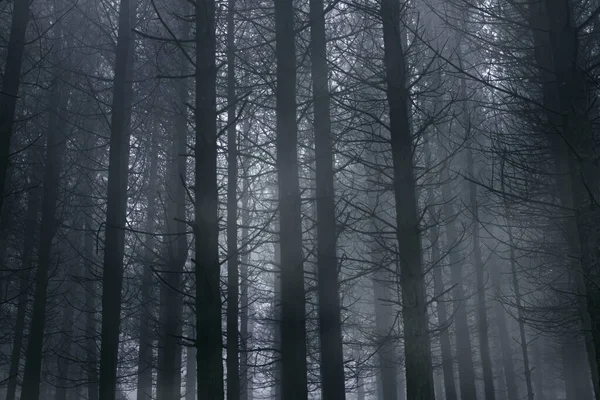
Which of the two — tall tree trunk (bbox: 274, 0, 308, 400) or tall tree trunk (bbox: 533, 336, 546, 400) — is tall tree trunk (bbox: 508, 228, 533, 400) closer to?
tall tree trunk (bbox: 274, 0, 308, 400)

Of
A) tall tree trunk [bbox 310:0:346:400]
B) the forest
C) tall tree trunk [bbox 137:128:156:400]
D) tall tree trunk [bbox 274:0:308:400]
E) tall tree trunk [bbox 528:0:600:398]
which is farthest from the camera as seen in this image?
tall tree trunk [bbox 137:128:156:400]

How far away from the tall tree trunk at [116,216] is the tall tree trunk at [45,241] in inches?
96.1

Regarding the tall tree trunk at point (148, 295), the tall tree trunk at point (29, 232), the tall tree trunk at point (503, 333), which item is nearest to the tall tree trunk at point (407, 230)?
the tall tree trunk at point (148, 295)

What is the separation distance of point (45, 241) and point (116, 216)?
4.80 metres

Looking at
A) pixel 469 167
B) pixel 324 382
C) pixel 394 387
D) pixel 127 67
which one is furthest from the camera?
pixel 469 167

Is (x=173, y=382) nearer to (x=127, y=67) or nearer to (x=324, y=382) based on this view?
(x=324, y=382)

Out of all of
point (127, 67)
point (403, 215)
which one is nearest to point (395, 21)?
point (403, 215)

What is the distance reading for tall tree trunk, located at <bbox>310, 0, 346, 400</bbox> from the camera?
8.62 meters

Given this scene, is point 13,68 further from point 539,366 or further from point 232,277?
point 539,366

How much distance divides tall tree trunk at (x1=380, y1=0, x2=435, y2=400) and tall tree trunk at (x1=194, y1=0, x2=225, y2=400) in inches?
79.1

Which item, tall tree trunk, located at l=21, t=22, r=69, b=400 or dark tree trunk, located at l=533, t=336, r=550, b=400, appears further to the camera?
dark tree trunk, located at l=533, t=336, r=550, b=400

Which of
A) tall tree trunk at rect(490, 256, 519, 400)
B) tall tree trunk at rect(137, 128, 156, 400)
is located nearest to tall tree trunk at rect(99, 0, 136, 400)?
tall tree trunk at rect(137, 128, 156, 400)

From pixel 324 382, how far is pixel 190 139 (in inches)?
241

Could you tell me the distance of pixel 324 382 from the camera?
28.4ft
